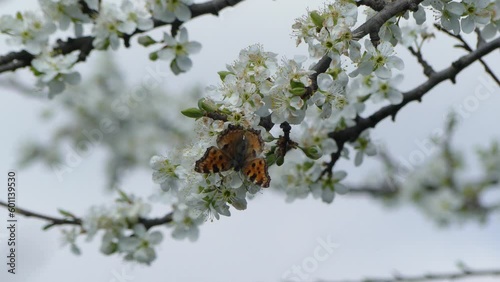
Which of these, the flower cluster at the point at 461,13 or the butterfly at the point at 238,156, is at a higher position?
the flower cluster at the point at 461,13

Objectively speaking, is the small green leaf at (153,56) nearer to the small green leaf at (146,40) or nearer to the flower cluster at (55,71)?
the small green leaf at (146,40)

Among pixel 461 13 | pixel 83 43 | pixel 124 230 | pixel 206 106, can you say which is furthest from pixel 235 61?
pixel 124 230

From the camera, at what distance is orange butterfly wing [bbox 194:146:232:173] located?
1765 millimetres

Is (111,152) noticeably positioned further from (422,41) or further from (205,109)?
(205,109)

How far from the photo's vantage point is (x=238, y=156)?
1.76 m

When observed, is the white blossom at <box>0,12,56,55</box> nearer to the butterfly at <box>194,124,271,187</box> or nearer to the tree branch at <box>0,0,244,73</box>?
the tree branch at <box>0,0,244,73</box>

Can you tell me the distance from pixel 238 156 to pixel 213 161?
0.07m

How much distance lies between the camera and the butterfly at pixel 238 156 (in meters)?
1.76

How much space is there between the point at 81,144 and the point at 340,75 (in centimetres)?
529

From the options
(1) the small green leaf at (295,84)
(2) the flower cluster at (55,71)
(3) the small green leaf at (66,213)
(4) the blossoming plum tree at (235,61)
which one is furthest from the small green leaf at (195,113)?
(3) the small green leaf at (66,213)

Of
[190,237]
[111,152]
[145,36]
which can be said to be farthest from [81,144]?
[145,36]

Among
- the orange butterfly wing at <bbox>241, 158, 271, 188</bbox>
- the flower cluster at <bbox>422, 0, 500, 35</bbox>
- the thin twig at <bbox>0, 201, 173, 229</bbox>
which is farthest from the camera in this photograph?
the thin twig at <bbox>0, 201, 173, 229</bbox>

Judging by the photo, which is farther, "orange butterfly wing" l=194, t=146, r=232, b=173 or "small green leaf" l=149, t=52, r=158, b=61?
"small green leaf" l=149, t=52, r=158, b=61

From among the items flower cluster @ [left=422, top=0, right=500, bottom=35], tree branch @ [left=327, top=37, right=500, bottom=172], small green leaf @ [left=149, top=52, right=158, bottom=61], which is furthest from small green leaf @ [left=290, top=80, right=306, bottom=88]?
tree branch @ [left=327, top=37, right=500, bottom=172]
